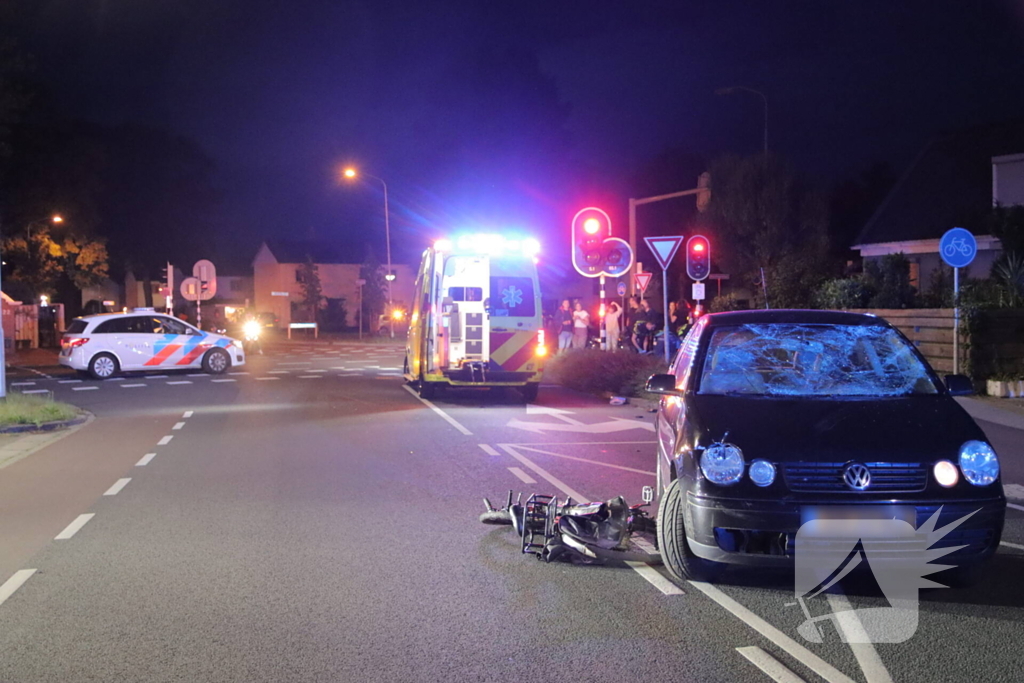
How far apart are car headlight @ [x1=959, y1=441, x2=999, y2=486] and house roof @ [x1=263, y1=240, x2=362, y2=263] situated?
75704 millimetres

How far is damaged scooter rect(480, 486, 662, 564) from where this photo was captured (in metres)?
6.80

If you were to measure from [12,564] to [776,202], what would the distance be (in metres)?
35.2

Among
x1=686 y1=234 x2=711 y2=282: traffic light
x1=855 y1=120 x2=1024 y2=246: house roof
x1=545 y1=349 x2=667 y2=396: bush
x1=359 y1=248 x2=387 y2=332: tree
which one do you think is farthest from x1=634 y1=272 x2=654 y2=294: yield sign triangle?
x1=359 y1=248 x2=387 y2=332: tree

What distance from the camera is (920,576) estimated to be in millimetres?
5965

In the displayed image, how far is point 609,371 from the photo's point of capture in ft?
67.3

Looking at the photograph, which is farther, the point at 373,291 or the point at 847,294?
the point at 373,291

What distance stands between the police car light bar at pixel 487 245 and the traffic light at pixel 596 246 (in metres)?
3.53

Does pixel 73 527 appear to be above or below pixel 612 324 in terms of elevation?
below

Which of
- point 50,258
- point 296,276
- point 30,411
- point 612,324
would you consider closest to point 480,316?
point 30,411

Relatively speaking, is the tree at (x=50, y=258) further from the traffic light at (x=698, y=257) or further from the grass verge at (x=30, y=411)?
the traffic light at (x=698, y=257)

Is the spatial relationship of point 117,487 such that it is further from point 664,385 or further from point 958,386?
point 958,386

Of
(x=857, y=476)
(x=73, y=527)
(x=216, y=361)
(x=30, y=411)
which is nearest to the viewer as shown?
(x=857, y=476)

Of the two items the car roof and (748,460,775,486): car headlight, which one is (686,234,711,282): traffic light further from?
(748,460,775,486): car headlight

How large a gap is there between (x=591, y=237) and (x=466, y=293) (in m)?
4.83
